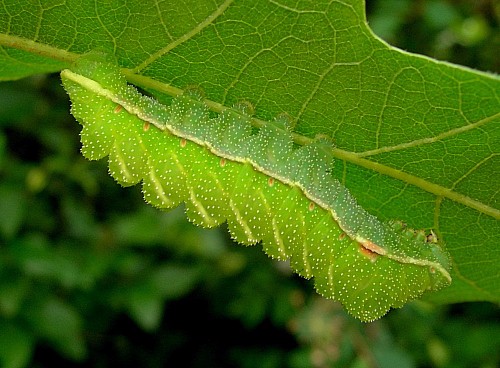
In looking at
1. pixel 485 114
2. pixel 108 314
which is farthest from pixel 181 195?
pixel 108 314

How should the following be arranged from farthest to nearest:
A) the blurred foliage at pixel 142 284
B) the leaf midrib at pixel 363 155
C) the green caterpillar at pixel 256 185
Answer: the blurred foliage at pixel 142 284 < the green caterpillar at pixel 256 185 < the leaf midrib at pixel 363 155

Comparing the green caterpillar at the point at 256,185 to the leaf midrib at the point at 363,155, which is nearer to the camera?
the leaf midrib at the point at 363,155

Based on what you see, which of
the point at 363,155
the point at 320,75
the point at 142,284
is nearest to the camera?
the point at 320,75

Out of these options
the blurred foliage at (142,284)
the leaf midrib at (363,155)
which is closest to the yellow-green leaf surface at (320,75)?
the leaf midrib at (363,155)

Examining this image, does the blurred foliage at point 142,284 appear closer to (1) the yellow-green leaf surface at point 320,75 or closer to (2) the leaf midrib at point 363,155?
(2) the leaf midrib at point 363,155

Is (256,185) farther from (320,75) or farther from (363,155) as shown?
(320,75)

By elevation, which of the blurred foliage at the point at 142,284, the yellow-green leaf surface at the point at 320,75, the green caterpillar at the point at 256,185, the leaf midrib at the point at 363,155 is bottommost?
the blurred foliage at the point at 142,284

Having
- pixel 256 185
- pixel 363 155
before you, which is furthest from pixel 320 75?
pixel 256 185
